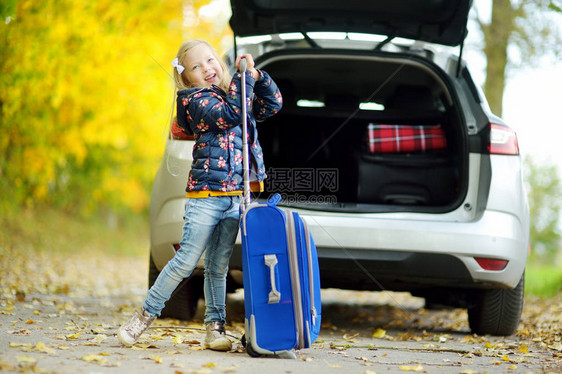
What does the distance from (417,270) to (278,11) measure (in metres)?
1.62

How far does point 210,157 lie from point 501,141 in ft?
5.28

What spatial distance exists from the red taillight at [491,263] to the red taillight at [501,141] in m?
0.56

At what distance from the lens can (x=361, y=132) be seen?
15.5ft

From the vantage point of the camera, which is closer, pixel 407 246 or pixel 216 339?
pixel 216 339

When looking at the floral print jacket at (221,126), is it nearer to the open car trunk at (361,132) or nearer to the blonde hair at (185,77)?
the blonde hair at (185,77)

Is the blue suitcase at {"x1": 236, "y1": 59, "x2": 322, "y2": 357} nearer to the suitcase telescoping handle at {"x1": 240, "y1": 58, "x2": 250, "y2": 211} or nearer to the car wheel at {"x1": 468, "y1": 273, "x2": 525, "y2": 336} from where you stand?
the suitcase telescoping handle at {"x1": 240, "y1": 58, "x2": 250, "y2": 211}

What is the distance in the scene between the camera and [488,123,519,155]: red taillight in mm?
3473

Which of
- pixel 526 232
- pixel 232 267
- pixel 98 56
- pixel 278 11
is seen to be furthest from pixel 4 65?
pixel 526 232

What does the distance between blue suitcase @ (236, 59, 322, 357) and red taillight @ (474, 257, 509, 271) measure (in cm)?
110

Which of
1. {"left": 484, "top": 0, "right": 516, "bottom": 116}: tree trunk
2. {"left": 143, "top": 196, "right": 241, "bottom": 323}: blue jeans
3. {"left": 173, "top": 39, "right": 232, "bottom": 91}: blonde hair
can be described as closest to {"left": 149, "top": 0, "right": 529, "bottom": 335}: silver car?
{"left": 143, "top": 196, "right": 241, "bottom": 323}: blue jeans

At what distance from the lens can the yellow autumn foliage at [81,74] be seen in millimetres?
6195

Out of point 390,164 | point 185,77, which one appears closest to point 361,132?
point 390,164

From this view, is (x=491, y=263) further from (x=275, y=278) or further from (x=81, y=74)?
A: (x=81, y=74)

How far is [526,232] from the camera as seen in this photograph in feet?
11.7
